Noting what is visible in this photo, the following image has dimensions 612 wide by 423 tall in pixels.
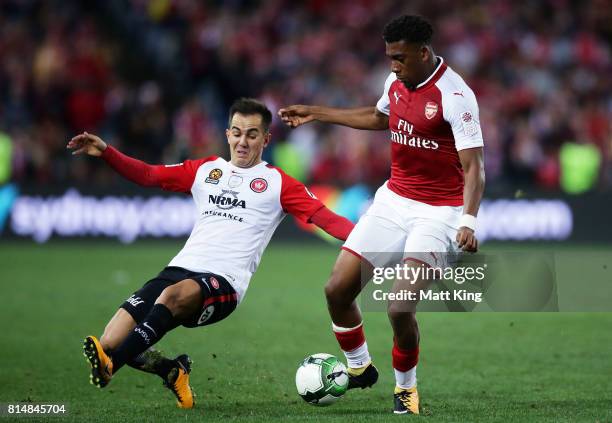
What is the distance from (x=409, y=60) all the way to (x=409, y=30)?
0.60 ft

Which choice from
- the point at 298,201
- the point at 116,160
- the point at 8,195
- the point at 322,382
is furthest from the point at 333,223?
the point at 8,195

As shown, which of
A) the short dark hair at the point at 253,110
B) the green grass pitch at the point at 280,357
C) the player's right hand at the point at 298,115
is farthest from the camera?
the player's right hand at the point at 298,115

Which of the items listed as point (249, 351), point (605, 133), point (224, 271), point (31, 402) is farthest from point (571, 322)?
point (605, 133)

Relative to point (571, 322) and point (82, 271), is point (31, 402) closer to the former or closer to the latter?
point (571, 322)

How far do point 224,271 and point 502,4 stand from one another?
1627cm

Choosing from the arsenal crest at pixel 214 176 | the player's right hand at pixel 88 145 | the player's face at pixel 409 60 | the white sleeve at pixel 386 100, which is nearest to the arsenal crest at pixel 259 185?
the arsenal crest at pixel 214 176

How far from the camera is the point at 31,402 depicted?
686 cm

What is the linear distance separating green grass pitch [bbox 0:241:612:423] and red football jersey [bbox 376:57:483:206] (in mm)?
1408

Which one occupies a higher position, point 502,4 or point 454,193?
point 502,4

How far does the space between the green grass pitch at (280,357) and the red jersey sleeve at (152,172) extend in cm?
145

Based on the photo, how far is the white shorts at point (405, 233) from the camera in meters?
6.61

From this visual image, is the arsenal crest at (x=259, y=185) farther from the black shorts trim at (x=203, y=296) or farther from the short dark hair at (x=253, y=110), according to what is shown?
the black shorts trim at (x=203, y=296)

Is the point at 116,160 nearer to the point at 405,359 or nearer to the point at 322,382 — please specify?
the point at 322,382

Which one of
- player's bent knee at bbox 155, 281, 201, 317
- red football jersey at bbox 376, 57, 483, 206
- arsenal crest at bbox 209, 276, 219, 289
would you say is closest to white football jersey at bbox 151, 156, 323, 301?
arsenal crest at bbox 209, 276, 219, 289
